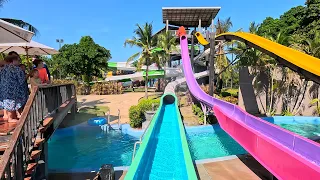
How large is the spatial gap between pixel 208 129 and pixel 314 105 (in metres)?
7.19

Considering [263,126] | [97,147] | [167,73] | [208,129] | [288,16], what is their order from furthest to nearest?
[288,16]
[167,73]
[208,129]
[97,147]
[263,126]

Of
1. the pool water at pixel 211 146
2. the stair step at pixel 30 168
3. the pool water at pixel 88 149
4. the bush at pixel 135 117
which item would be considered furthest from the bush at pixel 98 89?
the stair step at pixel 30 168

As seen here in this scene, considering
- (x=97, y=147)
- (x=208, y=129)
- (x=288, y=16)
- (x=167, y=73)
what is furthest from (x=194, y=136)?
(x=288, y=16)

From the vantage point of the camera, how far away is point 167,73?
89.3 feet

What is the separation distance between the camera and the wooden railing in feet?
9.36

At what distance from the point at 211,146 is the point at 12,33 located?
7.50 meters

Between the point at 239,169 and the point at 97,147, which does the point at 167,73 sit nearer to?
the point at 97,147

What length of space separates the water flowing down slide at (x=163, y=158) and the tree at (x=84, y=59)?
18.0m

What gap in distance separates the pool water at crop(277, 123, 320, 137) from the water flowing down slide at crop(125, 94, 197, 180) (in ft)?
21.0

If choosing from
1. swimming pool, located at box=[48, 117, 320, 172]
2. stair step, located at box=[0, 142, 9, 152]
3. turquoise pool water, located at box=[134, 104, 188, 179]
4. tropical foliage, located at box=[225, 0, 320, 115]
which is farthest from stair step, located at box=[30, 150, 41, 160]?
tropical foliage, located at box=[225, 0, 320, 115]

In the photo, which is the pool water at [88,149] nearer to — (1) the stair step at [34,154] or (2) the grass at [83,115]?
(2) the grass at [83,115]

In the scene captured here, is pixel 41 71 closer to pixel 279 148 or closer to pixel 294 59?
pixel 279 148

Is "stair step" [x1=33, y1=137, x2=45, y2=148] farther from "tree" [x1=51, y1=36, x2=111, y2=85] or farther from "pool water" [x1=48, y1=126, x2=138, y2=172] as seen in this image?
"tree" [x1=51, y1=36, x2=111, y2=85]

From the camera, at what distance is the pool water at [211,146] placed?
Answer: 8.67 m
